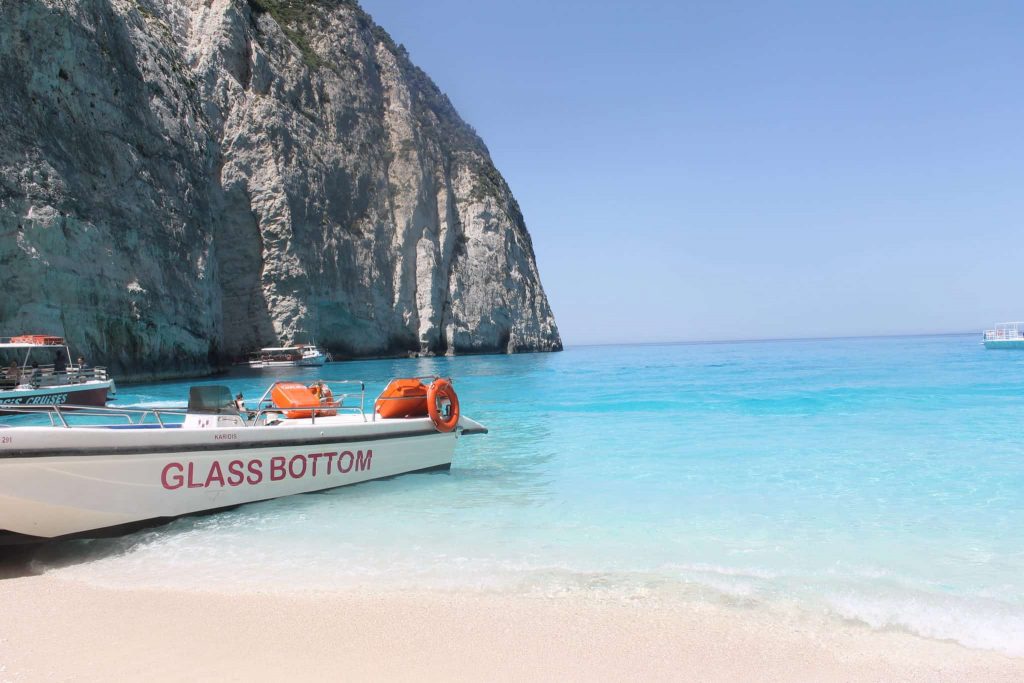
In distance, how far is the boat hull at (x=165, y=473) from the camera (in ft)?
20.3

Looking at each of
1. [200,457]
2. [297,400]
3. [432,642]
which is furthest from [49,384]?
[432,642]

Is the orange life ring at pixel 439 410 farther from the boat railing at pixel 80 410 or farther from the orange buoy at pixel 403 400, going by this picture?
the boat railing at pixel 80 410

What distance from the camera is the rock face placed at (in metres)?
31.6

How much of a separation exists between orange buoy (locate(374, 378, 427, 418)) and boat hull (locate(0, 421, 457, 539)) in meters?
0.65

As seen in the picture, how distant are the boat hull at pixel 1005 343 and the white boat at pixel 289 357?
2491 inches

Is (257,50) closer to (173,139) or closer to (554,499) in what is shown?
(173,139)

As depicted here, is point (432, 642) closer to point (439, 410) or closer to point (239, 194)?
point (439, 410)

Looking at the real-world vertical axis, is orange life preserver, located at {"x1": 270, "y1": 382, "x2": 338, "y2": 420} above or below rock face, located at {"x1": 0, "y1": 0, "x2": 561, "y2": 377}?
below

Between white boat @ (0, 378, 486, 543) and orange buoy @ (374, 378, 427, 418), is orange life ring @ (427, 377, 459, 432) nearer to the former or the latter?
white boat @ (0, 378, 486, 543)

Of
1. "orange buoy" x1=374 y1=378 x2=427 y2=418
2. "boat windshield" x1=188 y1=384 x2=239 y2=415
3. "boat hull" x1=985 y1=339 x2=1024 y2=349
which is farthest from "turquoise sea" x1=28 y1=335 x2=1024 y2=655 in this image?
"boat hull" x1=985 y1=339 x2=1024 y2=349

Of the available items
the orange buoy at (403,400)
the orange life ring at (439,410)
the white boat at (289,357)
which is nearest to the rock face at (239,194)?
the white boat at (289,357)

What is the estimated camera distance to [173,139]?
4066 centimetres

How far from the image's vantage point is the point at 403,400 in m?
10.0

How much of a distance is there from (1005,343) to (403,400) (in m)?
72.5
